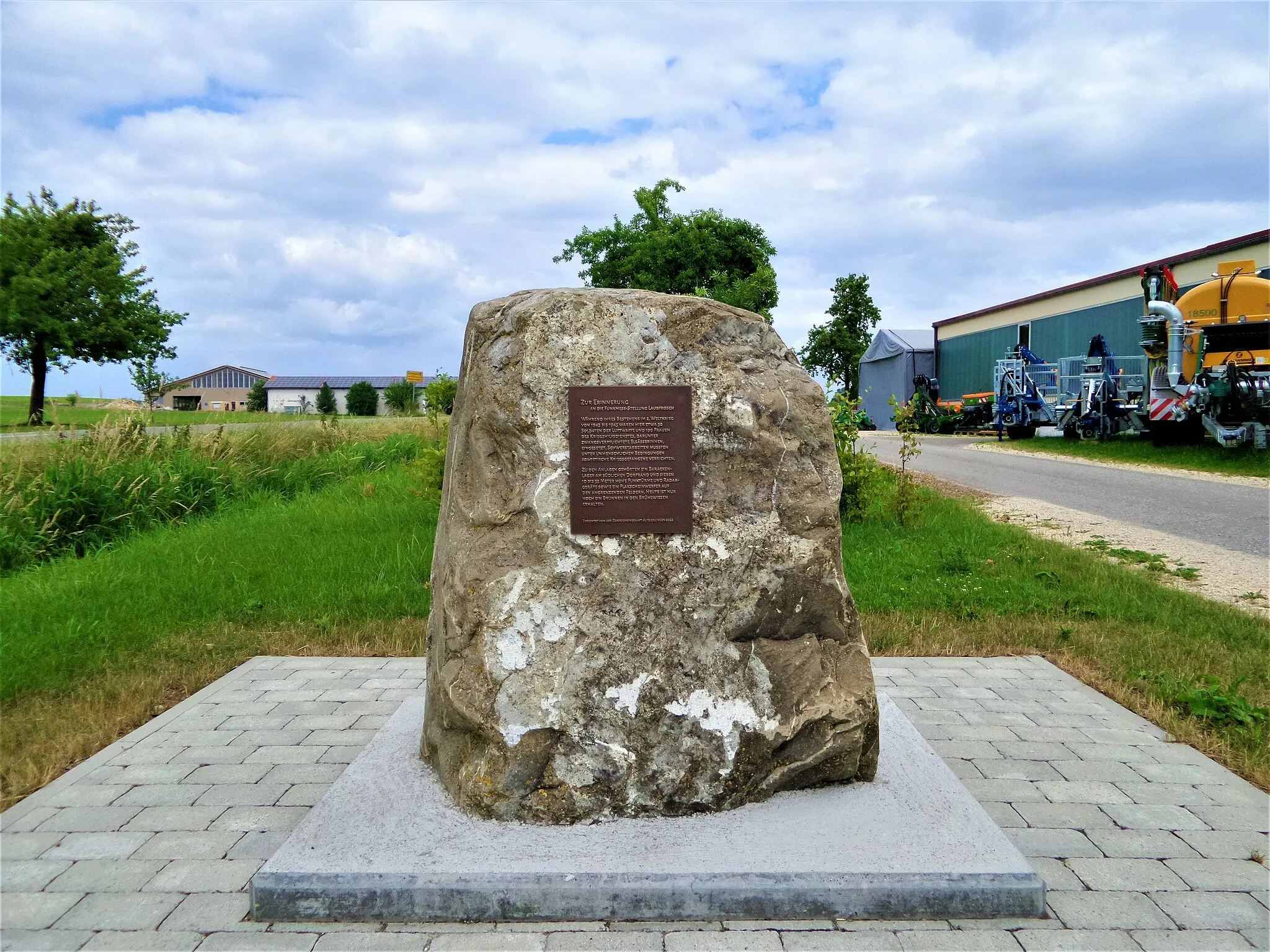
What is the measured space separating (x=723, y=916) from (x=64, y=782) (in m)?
3.01

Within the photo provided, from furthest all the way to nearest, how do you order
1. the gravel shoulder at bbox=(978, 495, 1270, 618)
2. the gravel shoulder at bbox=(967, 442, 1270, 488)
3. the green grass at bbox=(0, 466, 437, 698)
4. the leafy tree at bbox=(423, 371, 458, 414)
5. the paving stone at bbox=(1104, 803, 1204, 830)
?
the gravel shoulder at bbox=(967, 442, 1270, 488) → the leafy tree at bbox=(423, 371, 458, 414) → the gravel shoulder at bbox=(978, 495, 1270, 618) → the green grass at bbox=(0, 466, 437, 698) → the paving stone at bbox=(1104, 803, 1204, 830)

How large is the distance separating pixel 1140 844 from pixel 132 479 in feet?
31.2

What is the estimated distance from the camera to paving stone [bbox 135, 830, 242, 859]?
3.19 meters

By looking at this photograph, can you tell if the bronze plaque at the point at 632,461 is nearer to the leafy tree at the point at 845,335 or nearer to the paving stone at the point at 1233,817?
the paving stone at the point at 1233,817

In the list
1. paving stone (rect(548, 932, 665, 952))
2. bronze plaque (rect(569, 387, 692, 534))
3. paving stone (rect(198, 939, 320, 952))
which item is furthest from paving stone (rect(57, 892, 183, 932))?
bronze plaque (rect(569, 387, 692, 534))

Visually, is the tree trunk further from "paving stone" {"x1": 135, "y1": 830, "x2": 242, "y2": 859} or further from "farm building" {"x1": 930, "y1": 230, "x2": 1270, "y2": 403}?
"farm building" {"x1": 930, "y1": 230, "x2": 1270, "y2": 403}

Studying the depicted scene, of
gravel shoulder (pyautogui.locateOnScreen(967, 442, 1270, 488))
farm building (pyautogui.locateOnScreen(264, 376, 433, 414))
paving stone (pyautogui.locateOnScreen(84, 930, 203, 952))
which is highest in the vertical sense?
farm building (pyautogui.locateOnScreen(264, 376, 433, 414))

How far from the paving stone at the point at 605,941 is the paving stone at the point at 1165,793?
64.6 inches

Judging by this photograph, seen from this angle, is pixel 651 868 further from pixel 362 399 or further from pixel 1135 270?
pixel 362 399

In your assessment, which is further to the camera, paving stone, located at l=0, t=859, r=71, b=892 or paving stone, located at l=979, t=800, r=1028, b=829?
paving stone, located at l=979, t=800, r=1028, b=829

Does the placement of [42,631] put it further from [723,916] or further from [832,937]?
[832,937]

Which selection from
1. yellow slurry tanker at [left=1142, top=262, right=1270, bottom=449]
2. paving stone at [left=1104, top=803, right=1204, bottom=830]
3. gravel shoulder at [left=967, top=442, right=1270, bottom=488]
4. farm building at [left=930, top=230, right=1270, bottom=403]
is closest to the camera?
paving stone at [left=1104, top=803, right=1204, bottom=830]

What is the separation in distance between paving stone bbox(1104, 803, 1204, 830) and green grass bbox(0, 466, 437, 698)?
15.1 ft

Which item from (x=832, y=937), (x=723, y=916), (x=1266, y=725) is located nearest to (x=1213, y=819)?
(x=1266, y=725)
